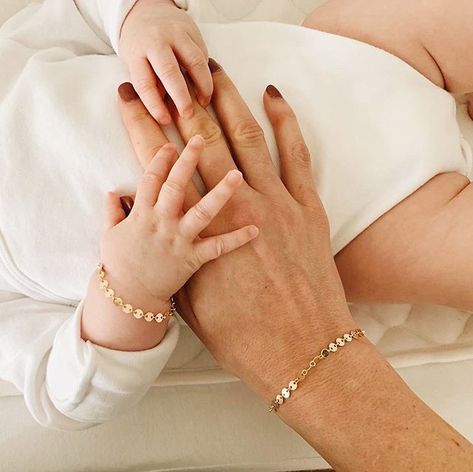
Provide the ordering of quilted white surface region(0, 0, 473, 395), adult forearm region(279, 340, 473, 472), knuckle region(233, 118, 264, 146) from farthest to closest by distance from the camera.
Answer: quilted white surface region(0, 0, 473, 395) → knuckle region(233, 118, 264, 146) → adult forearm region(279, 340, 473, 472)

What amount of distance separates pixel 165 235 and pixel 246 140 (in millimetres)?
139

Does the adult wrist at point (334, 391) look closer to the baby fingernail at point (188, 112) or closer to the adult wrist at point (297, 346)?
the adult wrist at point (297, 346)

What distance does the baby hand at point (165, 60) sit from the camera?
0.71 metres

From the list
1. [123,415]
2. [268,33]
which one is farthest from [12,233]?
[268,33]

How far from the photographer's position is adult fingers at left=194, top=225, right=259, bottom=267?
65cm

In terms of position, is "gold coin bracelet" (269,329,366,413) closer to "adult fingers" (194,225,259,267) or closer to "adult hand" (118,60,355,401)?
"adult hand" (118,60,355,401)

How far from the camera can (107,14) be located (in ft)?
2.73

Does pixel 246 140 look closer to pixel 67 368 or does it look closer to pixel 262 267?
pixel 262 267

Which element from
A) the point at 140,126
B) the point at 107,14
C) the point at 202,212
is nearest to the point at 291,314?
the point at 202,212

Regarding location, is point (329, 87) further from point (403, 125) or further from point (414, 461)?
point (414, 461)

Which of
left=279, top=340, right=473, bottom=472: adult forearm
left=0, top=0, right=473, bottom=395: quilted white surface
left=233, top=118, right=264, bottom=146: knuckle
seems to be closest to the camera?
left=279, top=340, right=473, bottom=472: adult forearm

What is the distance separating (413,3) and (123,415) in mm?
585

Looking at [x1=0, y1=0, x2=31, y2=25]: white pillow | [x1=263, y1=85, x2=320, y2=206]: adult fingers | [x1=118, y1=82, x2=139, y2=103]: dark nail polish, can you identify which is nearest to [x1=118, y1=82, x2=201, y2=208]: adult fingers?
[x1=118, y1=82, x2=139, y2=103]: dark nail polish

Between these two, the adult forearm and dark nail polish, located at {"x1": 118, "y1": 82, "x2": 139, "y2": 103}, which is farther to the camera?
dark nail polish, located at {"x1": 118, "y1": 82, "x2": 139, "y2": 103}
